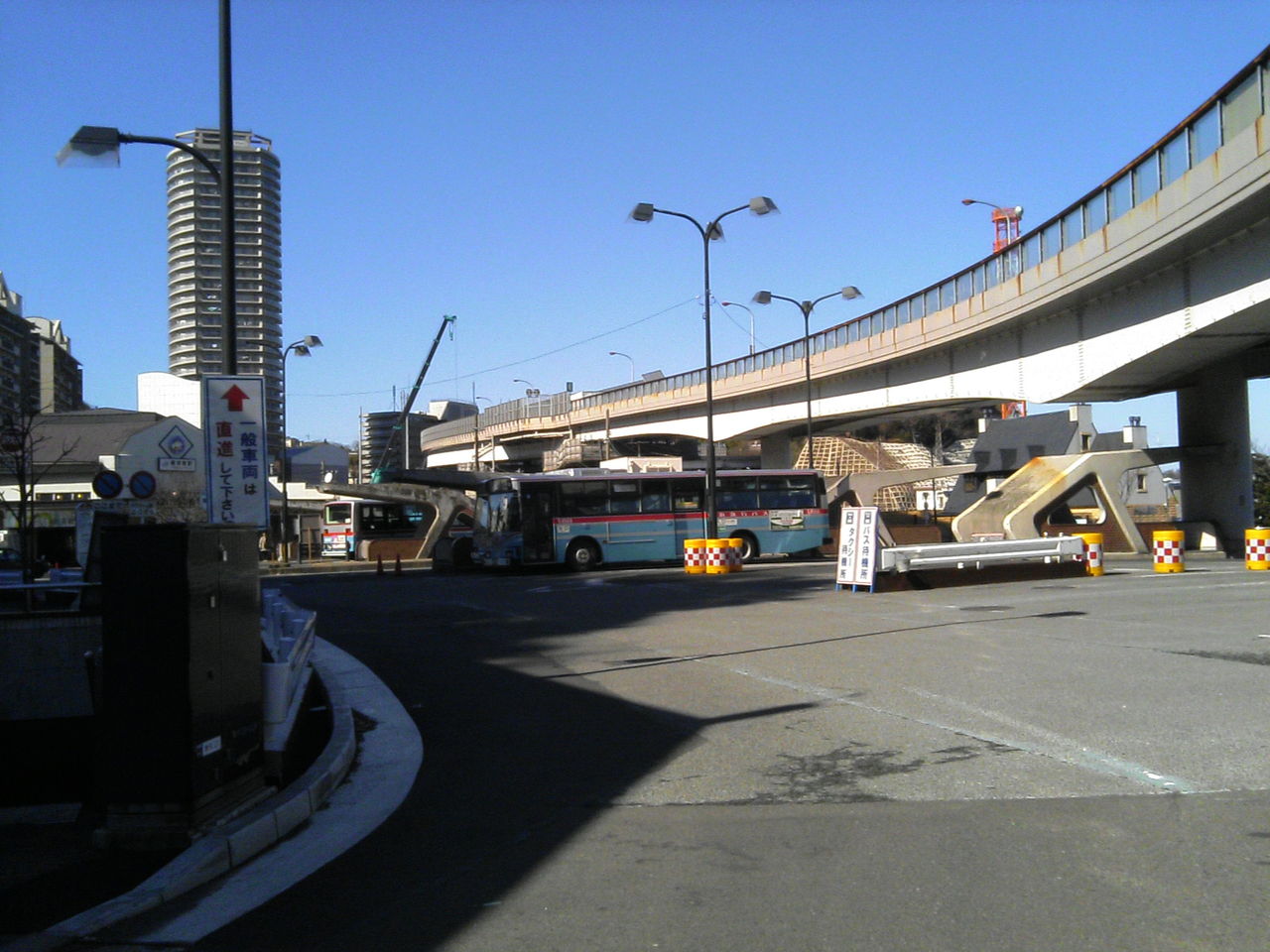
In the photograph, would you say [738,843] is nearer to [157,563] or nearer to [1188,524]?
[157,563]

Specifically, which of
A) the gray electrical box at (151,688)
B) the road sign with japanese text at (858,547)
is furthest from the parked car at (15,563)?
the gray electrical box at (151,688)

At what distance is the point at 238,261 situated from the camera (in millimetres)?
146625

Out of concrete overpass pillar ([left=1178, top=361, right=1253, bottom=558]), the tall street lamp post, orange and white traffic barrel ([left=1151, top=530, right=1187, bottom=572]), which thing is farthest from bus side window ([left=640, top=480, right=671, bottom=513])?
the tall street lamp post

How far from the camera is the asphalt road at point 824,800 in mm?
4547

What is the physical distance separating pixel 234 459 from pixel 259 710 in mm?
4417

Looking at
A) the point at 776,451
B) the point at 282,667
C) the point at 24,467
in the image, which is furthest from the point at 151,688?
the point at 776,451

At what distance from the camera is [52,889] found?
5234 millimetres

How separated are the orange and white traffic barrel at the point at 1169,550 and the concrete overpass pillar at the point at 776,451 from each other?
28.5 m

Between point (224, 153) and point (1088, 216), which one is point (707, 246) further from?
point (224, 153)

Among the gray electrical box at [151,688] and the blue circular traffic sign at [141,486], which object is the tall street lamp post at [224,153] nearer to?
the gray electrical box at [151,688]

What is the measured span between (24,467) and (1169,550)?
30080 millimetres

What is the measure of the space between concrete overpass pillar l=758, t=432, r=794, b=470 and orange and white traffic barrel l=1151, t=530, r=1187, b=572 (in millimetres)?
28545

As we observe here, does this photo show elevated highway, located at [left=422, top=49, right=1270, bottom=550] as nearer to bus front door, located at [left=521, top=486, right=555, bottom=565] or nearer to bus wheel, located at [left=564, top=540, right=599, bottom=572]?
bus wheel, located at [left=564, top=540, right=599, bottom=572]

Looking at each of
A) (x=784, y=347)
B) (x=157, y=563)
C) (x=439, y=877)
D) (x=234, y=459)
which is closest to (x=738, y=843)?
(x=439, y=877)
